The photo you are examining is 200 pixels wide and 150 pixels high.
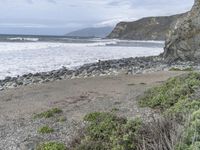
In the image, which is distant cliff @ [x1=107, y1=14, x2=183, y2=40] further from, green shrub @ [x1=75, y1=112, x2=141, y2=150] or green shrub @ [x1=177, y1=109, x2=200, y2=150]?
green shrub @ [x1=177, y1=109, x2=200, y2=150]

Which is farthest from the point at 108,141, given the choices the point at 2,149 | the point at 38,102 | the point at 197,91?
the point at 38,102

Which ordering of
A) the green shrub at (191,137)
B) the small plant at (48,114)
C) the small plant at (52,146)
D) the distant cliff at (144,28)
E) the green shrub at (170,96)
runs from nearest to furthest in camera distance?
the green shrub at (191,137) → the small plant at (52,146) → the green shrub at (170,96) → the small plant at (48,114) → the distant cliff at (144,28)

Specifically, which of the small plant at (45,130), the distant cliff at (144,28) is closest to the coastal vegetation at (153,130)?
the small plant at (45,130)

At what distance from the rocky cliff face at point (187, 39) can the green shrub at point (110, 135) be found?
21.9 m

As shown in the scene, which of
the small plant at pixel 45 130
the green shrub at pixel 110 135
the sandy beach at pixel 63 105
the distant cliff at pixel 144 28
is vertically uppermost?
the green shrub at pixel 110 135

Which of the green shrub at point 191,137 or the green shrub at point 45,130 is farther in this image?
the green shrub at point 45,130

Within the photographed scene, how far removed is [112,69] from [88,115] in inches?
682

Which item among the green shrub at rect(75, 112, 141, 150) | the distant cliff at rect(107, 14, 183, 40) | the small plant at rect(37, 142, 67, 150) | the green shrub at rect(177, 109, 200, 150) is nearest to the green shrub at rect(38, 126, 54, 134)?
the green shrub at rect(75, 112, 141, 150)

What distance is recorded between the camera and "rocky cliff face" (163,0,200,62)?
3144cm

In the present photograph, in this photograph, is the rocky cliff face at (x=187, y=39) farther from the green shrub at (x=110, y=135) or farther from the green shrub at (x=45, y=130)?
the green shrub at (x=110, y=135)

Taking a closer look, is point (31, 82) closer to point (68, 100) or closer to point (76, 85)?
point (76, 85)

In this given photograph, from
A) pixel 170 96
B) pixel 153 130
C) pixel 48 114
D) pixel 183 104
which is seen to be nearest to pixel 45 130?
pixel 48 114

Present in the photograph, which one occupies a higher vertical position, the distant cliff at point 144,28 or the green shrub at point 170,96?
the green shrub at point 170,96

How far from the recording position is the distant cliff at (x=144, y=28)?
14088cm
